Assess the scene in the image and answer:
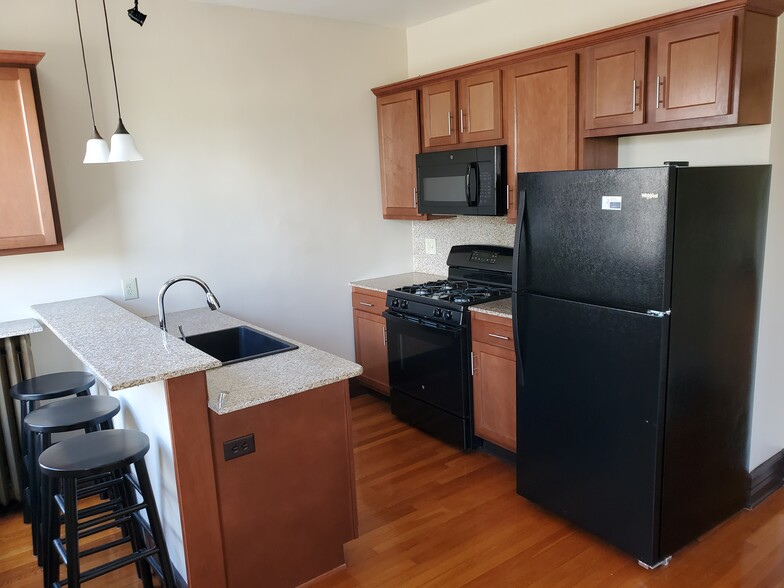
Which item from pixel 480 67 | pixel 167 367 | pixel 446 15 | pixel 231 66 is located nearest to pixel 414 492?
pixel 167 367

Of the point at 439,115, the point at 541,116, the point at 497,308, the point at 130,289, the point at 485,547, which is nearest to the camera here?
the point at 485,547

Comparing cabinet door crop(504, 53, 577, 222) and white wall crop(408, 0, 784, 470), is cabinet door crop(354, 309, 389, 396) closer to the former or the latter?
cabinet door crop(504, 53, 577, 222)

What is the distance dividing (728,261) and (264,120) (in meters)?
2.64

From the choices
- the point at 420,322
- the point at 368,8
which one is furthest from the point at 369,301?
the point at 368,8

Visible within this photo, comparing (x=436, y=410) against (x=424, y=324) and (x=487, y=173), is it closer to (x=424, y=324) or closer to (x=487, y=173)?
(x=424, y=324)

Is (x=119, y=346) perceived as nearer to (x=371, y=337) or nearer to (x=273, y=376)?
(x=273, y=376)

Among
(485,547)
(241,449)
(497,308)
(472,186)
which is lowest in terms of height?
(485,547)

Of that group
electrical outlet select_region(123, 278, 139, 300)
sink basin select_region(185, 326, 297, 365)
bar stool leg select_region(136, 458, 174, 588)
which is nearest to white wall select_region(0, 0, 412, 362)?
electrical outlet select_region(123, 278, 139, 300)

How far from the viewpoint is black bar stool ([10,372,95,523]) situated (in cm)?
259

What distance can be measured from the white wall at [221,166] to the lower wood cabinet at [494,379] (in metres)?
1.28

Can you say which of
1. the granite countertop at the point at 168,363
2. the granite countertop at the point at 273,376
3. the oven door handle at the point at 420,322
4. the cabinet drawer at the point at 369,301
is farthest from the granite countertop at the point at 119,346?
the cabinet drawer at the point at 369,301

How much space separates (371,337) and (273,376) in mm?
1898

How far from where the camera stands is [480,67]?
3.32 metres

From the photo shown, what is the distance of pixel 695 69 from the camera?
2.43 m
